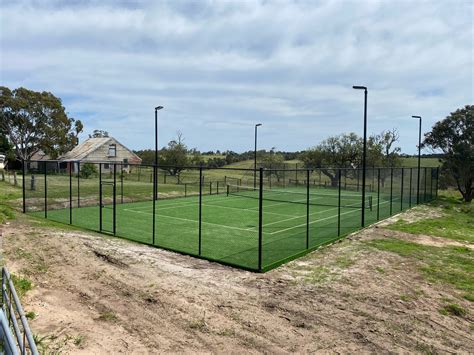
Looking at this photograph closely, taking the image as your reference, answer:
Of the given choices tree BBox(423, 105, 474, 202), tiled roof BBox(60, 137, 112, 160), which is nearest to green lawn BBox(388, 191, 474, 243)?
tree BBox(423, 105, 474, 202)

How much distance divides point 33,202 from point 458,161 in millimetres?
29124

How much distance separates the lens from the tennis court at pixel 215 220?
11.5 m

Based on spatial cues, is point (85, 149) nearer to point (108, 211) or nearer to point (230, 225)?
point (108, 211)

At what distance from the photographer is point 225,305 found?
716cm

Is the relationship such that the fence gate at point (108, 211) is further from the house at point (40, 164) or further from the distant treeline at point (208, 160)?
the distant treeline at point (208, 160)

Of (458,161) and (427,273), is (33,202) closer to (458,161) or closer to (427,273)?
(427,273)

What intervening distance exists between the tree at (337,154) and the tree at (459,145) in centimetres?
1910

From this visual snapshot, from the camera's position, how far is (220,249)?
1178cm

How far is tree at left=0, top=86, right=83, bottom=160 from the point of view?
4881cm

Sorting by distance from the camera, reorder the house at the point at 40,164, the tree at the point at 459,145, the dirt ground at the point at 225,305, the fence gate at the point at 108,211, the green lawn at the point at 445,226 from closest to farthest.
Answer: the dirt ground at the point at 225,305
the fence gate at the point at 108,211
the green lawn at the point at 445,226
the house at the point at 40,164
the tree at the point at 459,145

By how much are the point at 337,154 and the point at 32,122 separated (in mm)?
41704

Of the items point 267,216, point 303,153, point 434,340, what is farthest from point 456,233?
point 303,153

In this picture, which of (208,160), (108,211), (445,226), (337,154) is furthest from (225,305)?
(208,160)

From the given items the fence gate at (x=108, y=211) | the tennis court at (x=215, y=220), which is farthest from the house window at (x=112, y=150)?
the fence gate at (x=108, y=211)
